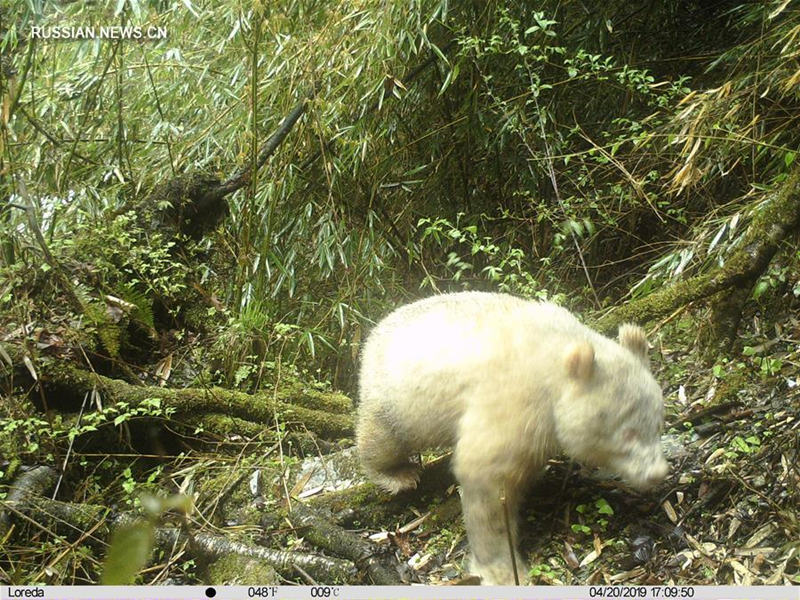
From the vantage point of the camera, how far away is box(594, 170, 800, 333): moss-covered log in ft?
7.95

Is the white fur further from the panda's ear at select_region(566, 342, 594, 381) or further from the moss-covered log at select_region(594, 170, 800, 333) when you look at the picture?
the moss-covered log at select_region(594, 170, 800, 333)

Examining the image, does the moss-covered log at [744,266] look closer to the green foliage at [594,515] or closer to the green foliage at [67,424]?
the green foliage at [594,515]

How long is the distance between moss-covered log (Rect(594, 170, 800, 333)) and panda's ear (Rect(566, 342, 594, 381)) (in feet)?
1.80

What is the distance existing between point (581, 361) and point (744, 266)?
0.83m

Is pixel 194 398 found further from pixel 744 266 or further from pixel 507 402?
pixel 744 266

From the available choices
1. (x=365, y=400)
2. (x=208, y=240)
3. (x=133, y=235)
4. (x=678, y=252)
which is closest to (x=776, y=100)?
(x=678, y=252)

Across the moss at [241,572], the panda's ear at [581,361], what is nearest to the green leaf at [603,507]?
the panda's ear at [581,361]

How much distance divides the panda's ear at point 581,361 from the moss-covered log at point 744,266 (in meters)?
0.55

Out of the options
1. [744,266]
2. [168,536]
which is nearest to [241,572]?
[168,536]

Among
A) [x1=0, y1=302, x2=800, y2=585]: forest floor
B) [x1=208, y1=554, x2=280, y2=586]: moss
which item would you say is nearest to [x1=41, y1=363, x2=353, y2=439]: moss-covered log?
[x1=0, y1=302, x2=800, y2=585]: forest floor

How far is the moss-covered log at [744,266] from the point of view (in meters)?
2.42

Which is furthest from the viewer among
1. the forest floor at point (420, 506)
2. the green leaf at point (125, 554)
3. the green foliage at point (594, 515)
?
the green foliage at point (594, 515)

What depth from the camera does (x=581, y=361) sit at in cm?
206

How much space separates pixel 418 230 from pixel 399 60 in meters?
0.66
